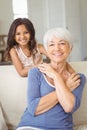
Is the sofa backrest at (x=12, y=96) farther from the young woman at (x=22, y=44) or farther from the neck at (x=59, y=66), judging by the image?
the neck at (x=59, y=66)

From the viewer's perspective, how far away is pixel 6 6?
6.07m

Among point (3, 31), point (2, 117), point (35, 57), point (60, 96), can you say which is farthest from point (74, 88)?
point (3, 31)

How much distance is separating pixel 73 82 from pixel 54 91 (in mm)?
130

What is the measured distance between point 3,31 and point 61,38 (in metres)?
4.60

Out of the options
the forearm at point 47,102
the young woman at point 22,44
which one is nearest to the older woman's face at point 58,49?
the forearm at point 47,102

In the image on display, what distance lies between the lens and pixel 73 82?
1.57 meters

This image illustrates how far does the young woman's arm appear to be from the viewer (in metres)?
2.00

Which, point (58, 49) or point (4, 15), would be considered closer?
point (58, 49)

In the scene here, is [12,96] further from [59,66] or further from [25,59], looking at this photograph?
[59,66]

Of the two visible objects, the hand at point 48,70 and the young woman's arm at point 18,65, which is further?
the young woman's arm at point 18,65

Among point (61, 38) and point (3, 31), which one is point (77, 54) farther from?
point (61, 38)

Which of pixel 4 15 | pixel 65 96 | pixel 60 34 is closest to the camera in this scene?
pixel 65 96

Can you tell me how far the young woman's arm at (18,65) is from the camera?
6.57 feet

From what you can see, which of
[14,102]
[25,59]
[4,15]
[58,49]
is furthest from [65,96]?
[4,15]
